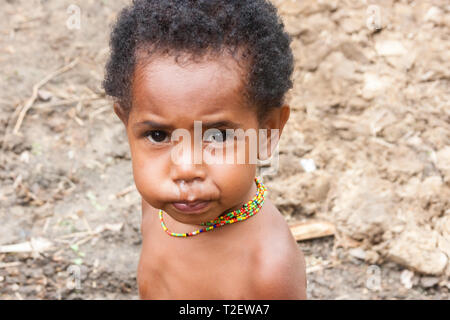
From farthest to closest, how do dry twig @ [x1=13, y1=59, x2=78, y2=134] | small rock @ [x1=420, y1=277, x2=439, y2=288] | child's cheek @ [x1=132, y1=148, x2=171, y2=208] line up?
dry twig @ [x1=13, y1=59, x2=78, y2=134] < small rock @ [x1=420, y1=277, x2=439, y2=288] < child's cheek @ [x1=132, y1=148, x2=171, y2=208]

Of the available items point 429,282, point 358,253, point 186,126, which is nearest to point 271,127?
point 186,126

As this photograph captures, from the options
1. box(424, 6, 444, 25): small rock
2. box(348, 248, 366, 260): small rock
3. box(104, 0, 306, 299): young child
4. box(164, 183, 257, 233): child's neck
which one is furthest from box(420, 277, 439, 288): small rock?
box(424, 6, 444, 25): small rock

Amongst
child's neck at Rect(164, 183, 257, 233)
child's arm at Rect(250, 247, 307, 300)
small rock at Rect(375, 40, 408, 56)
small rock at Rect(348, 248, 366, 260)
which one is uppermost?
small rock at Rect(375, 40, 408, 56)

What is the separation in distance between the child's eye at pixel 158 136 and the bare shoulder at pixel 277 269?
555 millimetres

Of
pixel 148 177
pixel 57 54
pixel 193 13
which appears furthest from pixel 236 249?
pixel 57 54

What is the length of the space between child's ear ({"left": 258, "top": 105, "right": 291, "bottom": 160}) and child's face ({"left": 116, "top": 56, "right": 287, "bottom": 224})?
0.11m

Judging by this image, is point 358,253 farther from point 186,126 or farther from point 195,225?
point 186,126

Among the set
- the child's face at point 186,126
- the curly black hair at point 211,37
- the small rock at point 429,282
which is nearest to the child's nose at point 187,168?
the child's face at point 186,126

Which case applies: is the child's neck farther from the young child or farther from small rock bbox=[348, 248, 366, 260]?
small rock bbox=[348, 248, 366, 260]

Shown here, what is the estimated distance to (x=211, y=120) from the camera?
65.6 inches

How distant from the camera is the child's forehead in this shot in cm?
164

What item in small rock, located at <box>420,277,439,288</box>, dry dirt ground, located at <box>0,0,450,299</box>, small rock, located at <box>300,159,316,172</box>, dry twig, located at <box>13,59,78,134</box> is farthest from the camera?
dry twig, located at <box>13,59,78,134</box>

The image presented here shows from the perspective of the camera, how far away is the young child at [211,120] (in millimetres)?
1673
